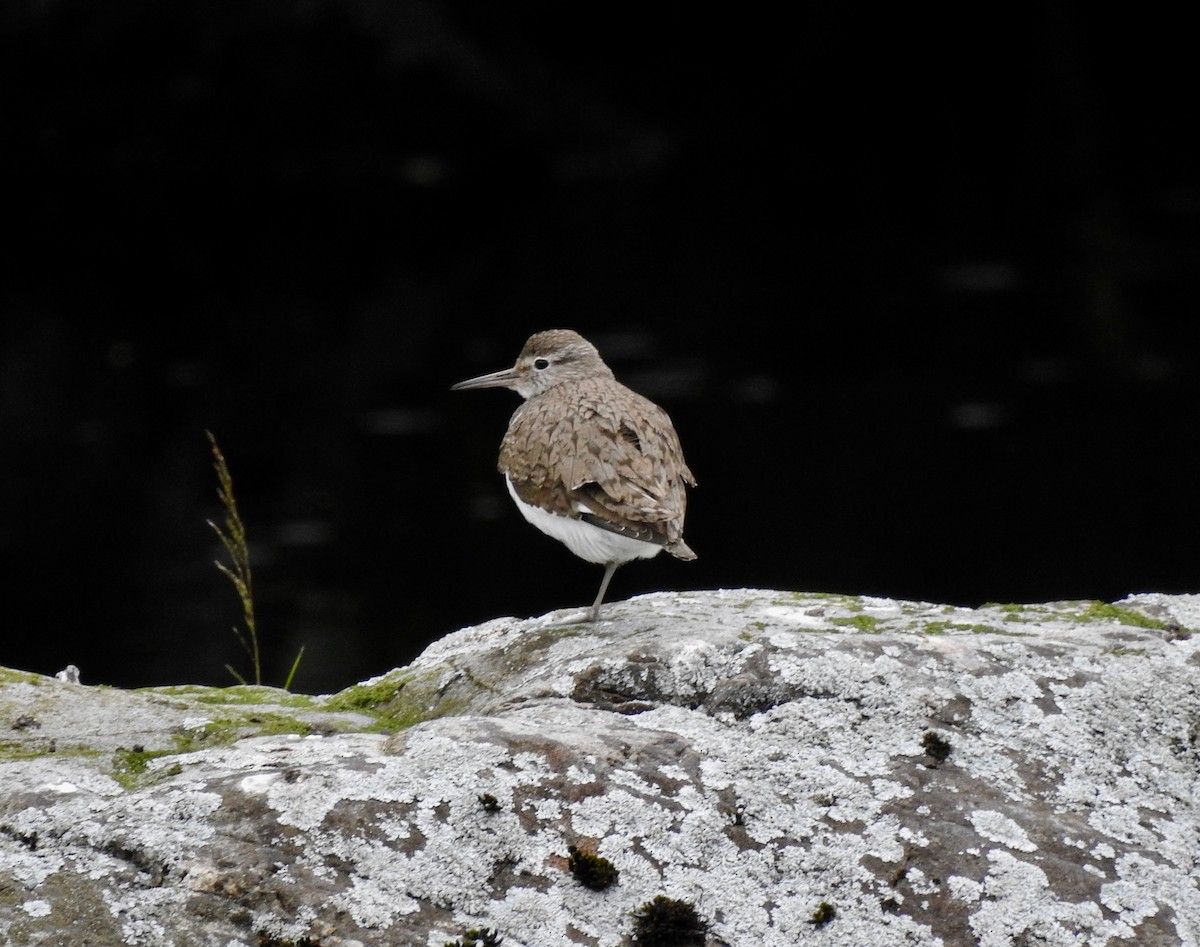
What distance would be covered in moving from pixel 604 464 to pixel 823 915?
2.31 metres

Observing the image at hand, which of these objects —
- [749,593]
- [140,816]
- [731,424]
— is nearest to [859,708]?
[749,593]

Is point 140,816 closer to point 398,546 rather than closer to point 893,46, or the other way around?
point 398,546

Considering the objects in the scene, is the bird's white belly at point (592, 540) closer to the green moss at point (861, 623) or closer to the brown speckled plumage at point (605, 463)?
the brown speckled plumage at point (605, 463)

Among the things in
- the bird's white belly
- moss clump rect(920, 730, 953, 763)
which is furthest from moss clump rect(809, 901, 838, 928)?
the bird's white belly

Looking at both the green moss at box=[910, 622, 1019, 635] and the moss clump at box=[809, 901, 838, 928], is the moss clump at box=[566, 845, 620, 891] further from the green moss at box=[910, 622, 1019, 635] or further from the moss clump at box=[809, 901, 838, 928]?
the green moss at box=[910, 622, 1019, 635]

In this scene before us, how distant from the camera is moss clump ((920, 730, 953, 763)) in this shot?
137 inches

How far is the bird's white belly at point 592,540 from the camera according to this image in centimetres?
502

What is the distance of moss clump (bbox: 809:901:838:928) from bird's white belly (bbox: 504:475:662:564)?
1933mm

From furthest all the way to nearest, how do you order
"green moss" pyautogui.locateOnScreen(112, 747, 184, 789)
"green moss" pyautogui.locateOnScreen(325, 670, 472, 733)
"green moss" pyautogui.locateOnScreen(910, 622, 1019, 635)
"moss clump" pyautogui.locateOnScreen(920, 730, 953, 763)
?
"green moss" pyautogui.locateOnScreen(910, 622, 1019, 635) < "green moss" pyautogui.locateOnScreen(325, 670, 472, 733) < "moss clump" pyautogui.locateOnScreen(920, 730, 953, 763) < "green moss" pyautogui.locateOnScreen(112, 747, 184, 789)

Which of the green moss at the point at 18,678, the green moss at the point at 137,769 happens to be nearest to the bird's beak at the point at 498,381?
the green moss at the point at 18,678

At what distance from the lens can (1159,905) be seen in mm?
3141

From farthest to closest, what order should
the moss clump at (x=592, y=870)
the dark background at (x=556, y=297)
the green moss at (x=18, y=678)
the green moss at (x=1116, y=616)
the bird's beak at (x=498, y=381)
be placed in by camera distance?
1. the dark background at (x=556, y=297)
2. the bird's beak at (x=498, y=381)
3. the green moss at (x=1116, y=616)
4. the green moss at (x=18, y=678)
5. the moss clump at (x=592, y=870)

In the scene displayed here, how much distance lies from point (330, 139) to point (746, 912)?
2085cm

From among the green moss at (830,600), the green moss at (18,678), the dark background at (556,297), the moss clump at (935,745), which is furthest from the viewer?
the dark background at (556,297)
